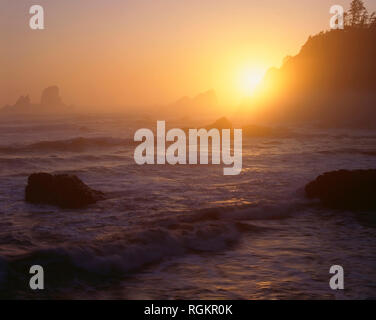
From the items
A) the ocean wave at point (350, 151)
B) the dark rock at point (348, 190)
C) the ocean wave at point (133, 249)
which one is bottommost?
the ocean wave at point (133, 249)

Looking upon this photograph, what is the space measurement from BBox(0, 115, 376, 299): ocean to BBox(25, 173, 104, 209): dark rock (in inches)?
22.2

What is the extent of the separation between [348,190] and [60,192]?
10.0m

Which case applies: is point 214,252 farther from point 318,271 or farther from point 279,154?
point 279,154

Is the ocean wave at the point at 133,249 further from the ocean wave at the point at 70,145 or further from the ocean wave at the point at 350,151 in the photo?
the ocean wave at the point at 70,145

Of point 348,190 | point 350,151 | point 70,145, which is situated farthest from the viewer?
point 70,145

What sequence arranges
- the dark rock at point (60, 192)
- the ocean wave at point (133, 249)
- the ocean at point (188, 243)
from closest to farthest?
the ocean at point (188, 243) → the ocean wave at point (133, 249) → the dark rock at point (60, 192)

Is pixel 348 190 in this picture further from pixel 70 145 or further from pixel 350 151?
pixel 70 145

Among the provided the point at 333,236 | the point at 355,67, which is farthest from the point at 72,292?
the point at 355,67

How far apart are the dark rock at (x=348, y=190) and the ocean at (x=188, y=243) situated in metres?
0.63

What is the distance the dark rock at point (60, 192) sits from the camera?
1450 centimetres

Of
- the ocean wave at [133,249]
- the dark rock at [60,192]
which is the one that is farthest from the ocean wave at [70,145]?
the ocean wave at [133,249]

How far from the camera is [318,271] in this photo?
857 cm

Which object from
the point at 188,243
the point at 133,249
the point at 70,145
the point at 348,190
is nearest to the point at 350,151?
the point at 348,190

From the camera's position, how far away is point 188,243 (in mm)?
10578
